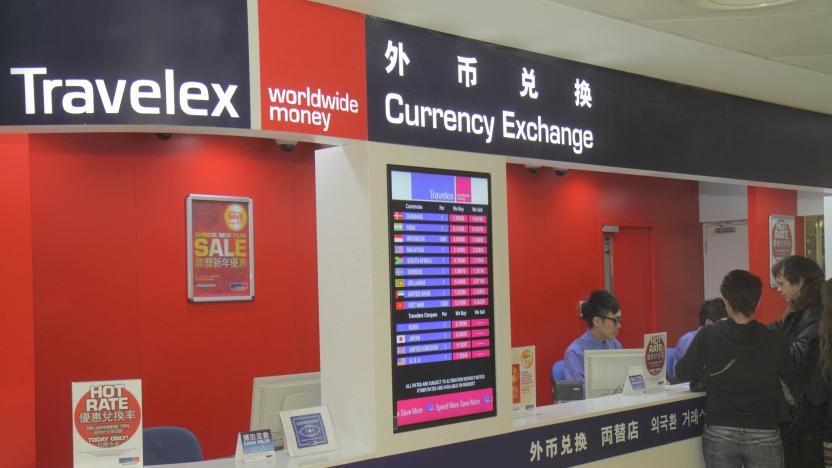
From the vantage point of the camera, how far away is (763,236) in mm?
7445

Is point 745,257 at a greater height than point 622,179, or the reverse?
point 622,179

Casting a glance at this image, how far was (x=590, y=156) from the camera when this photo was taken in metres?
4.66

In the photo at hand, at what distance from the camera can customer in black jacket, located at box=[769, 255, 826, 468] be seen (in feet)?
15.2

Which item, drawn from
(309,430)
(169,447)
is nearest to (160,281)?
(169,447)

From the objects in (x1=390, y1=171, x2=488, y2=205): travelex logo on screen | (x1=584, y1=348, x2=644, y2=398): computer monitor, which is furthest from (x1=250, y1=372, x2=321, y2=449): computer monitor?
(x1=584, y1=348, x2=644, y2=398): computer monitor

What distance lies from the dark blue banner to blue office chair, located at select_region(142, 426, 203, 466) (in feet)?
3.83

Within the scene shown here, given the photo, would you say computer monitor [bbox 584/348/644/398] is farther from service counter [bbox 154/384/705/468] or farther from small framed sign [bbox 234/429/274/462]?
small framed sign [bbox 234/429/274/462]

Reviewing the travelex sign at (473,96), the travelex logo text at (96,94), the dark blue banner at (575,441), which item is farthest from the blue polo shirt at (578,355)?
the travelex logo text at (96,94)

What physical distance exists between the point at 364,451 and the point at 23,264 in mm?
1970

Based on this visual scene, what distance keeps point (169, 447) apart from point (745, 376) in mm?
3000

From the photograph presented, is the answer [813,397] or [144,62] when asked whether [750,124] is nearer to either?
[813,397]

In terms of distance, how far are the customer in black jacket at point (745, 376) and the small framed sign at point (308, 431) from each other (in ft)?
7.09

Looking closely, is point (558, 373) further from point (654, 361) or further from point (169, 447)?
point (169, 447)

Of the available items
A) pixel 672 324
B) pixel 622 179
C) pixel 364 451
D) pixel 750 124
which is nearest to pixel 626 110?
pixel 750 124
